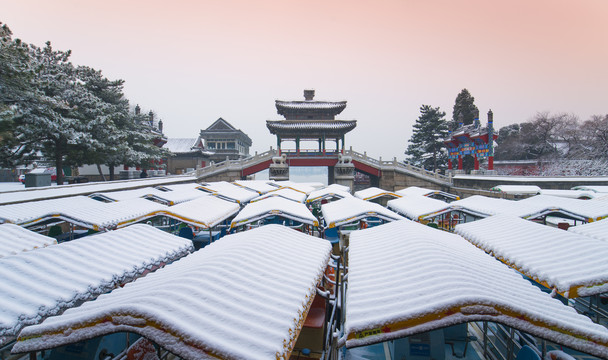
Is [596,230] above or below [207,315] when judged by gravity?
below

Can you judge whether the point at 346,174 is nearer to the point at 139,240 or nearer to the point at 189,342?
the point at 139,240

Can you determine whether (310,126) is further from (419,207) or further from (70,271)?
(70,271)

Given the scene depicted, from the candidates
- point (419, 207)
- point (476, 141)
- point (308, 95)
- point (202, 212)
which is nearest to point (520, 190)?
point (419, 207)

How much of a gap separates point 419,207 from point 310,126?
74.4ft

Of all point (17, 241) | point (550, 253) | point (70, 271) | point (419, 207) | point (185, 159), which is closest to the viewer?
point (70, 271)

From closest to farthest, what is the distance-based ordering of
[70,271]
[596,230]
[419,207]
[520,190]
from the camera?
[70,271]
[596,230]
[419,207]
[520,190]

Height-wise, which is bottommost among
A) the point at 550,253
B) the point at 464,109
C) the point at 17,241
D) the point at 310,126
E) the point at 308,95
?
the point at 550,253

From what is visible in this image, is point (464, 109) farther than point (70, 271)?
Yes

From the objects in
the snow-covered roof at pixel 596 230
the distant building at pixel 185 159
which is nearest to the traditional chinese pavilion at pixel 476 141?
the snow-covered roof at pixel 596 230

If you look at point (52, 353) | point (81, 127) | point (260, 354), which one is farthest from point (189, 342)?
point (81, 127)

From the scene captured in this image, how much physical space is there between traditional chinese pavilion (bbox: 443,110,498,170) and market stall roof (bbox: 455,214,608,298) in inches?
908

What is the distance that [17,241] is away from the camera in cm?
555

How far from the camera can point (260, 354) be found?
2.21m

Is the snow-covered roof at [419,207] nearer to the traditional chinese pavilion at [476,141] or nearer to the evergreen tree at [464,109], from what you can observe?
the traditional chinese pavilion at [476,141]
